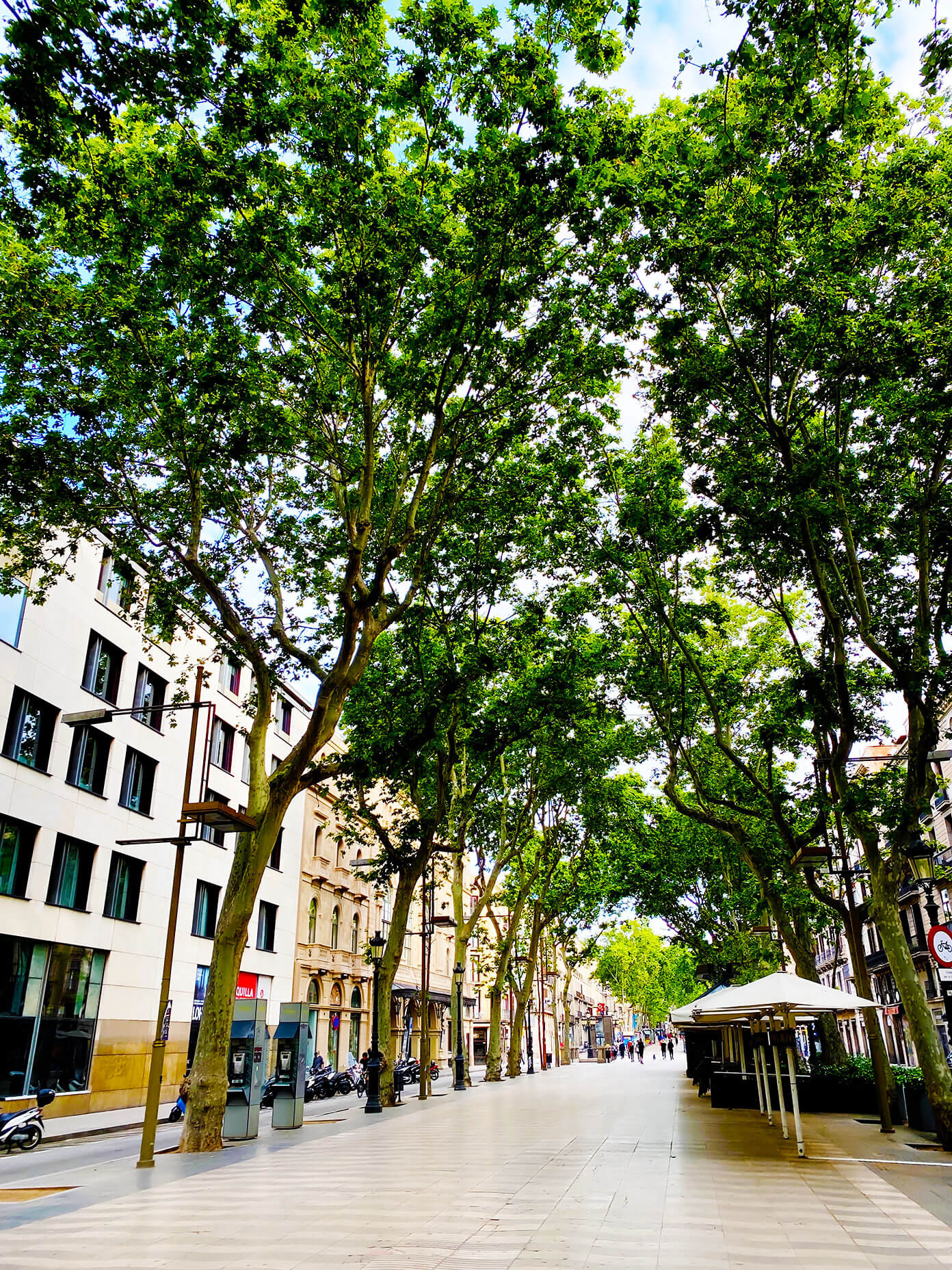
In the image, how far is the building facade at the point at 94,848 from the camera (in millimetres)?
18906

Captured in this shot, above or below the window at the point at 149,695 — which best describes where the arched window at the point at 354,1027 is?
below

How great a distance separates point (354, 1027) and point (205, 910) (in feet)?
46.5

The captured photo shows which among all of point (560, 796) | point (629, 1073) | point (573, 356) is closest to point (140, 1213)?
point (573, 356)

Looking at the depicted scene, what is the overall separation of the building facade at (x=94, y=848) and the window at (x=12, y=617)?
0.12 ft

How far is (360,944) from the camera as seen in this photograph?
137ft

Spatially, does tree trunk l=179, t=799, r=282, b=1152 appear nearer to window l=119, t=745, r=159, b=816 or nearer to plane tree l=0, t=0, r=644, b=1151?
plane tree l=0, t=0, r=644, b=1151

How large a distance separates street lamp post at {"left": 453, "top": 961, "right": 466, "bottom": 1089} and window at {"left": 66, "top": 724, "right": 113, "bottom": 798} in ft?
42.2

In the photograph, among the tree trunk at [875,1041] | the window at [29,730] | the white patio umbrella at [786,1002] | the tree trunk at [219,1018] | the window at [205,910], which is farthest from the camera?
the window at [205,910]

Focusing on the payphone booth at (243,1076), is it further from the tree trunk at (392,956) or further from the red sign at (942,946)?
the red sign at (942,946)

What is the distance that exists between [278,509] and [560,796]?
20.7 metres

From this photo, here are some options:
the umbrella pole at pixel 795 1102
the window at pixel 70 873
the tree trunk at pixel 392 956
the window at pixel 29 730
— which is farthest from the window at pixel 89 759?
the umbrella pole at pixel 795 1102

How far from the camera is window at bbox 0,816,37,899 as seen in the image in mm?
18656

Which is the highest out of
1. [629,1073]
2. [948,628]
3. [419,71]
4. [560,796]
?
[419,71]

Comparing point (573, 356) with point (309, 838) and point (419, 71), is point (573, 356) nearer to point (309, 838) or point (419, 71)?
point (419, 71)
